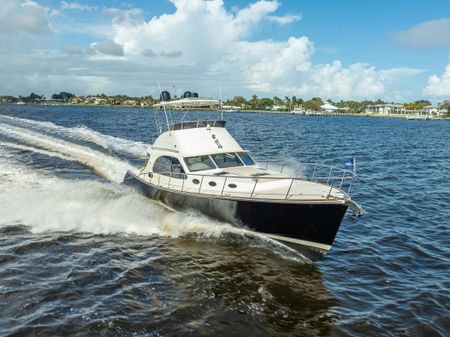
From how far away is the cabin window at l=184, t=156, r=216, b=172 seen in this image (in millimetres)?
14735

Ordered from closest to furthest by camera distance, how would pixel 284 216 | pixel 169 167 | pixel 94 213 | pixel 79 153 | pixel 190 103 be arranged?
pixel 284 216 → pixel 94 213 → pixel 169 167 → pixel 190 103 → pixel 79 153

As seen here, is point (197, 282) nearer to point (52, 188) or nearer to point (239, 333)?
point (239, 333)

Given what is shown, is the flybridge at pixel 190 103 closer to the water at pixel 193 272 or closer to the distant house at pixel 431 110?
the water at pixel 193 272

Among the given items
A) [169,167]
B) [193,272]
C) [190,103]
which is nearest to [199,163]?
[169,167]

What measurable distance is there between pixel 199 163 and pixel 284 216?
4.21 metres

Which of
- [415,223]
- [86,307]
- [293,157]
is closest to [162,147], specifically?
[86,307]

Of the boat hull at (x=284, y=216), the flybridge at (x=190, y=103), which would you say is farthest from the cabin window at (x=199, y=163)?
the flybridge at (x=190, y=103)

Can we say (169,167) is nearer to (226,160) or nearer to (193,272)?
(226,160)

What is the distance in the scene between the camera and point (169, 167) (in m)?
15.5

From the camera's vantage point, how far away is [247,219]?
41.4 ft

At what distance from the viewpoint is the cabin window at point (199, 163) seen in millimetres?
14735

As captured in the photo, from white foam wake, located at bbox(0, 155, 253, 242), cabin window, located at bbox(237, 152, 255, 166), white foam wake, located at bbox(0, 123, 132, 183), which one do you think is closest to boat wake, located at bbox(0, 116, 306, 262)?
white foam wake, located at bbox(0, 155, 253, 242)

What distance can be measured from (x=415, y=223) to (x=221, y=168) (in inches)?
319

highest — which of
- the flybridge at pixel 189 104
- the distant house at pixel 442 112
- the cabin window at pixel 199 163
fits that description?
the flybridge at pixel 189 104
